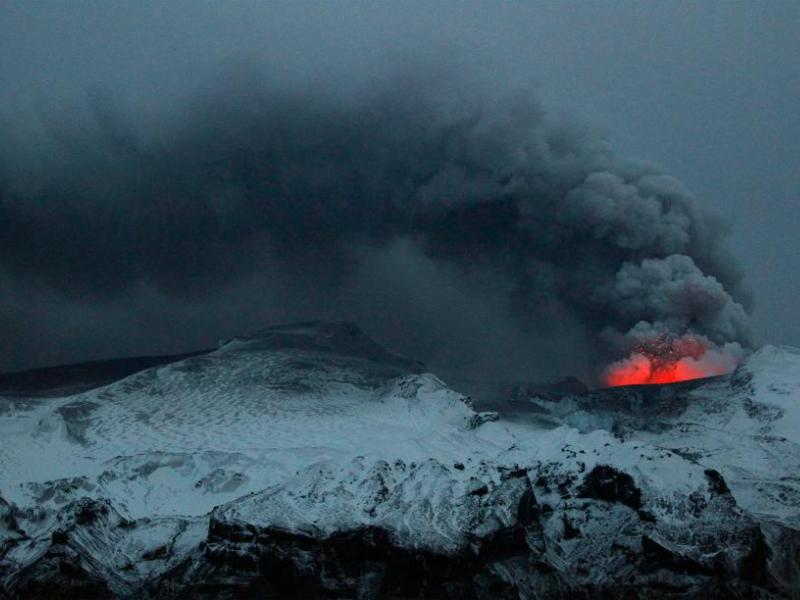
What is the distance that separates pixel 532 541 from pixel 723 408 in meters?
22.7

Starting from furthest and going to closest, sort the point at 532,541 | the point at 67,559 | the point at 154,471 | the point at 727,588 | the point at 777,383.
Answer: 1. the point at 777,383
2. the point at 154,471
3. the point at 532,541
4. the point at 67,559
5. the point at 727,588

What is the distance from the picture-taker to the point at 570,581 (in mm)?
30969

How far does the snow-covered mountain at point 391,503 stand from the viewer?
1208 inches

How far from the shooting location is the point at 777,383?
170 feet

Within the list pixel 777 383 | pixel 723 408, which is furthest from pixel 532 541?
pixel 777 383

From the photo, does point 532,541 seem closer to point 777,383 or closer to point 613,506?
point 613,506

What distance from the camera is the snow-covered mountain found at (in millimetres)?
30672

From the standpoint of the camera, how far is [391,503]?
33.5 metres

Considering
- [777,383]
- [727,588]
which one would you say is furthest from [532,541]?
A: [777,383]

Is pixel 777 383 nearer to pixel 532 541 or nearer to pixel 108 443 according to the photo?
pixel 532 541

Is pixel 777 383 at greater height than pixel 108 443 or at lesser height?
greater

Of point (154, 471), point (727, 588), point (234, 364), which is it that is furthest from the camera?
point (234, 364)

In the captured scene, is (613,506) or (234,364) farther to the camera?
(234,364)

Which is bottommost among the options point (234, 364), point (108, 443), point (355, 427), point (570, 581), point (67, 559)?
point (67, 559)
